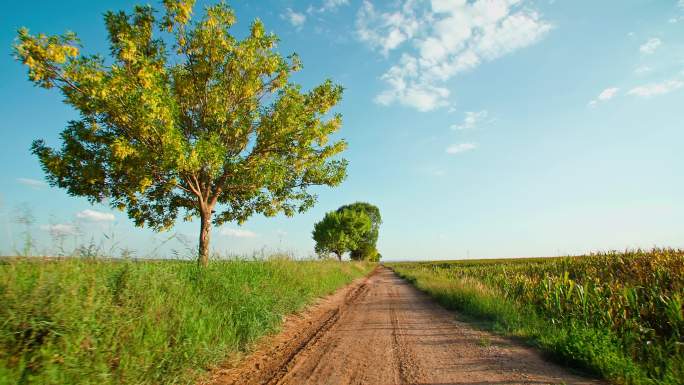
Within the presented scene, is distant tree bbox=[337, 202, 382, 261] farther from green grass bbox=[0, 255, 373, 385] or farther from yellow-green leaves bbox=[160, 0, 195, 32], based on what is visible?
green grass bbox=[0, 255, 373, 385]

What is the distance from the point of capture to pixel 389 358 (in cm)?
558

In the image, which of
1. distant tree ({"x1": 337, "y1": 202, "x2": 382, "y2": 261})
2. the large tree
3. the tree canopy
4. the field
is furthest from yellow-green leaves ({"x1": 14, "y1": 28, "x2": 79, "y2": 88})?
distant tree ({"x1": 337, "y1": 202, "x2": 382, "y2": 261})

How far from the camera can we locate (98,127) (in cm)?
1064

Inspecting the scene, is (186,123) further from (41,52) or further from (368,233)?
(368,233)

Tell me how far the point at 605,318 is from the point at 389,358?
18.3 feet

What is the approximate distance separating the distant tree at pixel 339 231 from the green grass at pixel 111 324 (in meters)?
48.3

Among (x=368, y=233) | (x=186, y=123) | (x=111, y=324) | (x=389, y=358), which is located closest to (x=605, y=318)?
(x=389, y=358)

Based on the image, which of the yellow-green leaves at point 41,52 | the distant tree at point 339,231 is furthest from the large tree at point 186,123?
the distant tree at point 339,231

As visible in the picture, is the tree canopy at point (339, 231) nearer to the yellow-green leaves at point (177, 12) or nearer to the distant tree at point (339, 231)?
the distant tree at point (339, 231)

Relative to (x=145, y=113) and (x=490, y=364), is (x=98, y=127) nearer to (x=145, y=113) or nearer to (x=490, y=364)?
(x=145, y=113)

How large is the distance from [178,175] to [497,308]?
11.8 m

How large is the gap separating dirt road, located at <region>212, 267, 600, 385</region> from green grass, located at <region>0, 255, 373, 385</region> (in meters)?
0.63

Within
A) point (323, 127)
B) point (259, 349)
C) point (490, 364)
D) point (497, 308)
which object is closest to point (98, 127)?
point (323, 127)

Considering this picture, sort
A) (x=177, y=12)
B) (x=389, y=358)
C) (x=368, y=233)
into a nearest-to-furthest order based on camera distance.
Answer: (x=389, y=358), (x=177, y=12), (x=368, y=233)
